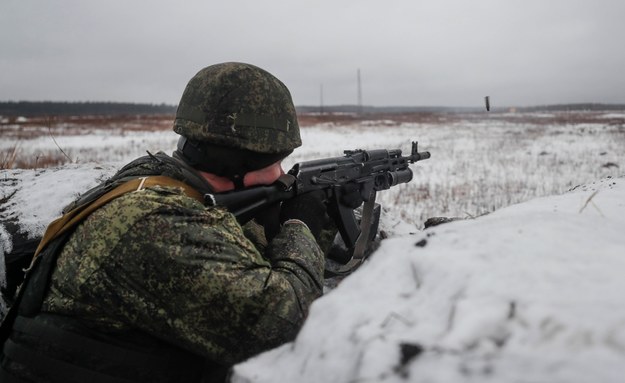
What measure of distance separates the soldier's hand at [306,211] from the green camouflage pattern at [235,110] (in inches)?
14.8

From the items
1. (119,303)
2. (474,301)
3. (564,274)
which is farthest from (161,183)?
(564,274)

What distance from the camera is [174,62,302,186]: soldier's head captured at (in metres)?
2.13

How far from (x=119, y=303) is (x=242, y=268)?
46 centimetres

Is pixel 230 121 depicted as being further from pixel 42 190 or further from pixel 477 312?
pixel 42 190

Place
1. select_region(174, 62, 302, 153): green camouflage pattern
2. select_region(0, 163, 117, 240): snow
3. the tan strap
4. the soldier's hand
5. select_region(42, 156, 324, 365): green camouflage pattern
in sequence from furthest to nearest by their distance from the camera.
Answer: select_region(0, 163, 117, 240): snow
the soldier's hand
select_region(174, 62, 302, 153): green camouflage pattern
the tan strap
select_region(42, 156, 324, 365): green camouflage pattern

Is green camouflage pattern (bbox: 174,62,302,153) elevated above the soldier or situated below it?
above

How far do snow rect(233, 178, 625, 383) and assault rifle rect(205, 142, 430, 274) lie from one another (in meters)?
0.93

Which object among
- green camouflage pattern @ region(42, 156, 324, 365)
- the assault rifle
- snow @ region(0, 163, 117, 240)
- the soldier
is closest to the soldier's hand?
the assault rifle

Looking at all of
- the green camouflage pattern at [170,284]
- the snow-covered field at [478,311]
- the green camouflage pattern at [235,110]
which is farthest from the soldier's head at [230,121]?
the snow-covered field at [478,311]

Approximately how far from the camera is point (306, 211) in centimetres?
259

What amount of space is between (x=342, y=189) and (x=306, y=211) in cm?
80

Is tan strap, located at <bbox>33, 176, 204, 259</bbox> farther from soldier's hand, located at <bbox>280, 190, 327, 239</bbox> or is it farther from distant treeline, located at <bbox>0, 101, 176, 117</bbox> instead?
distant treeline, located at <bbox>0, 101, 176, 117</bbox>

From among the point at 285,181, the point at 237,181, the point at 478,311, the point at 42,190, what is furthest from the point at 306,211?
the point at 42,190

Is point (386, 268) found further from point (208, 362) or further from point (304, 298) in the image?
point (208, 362)
